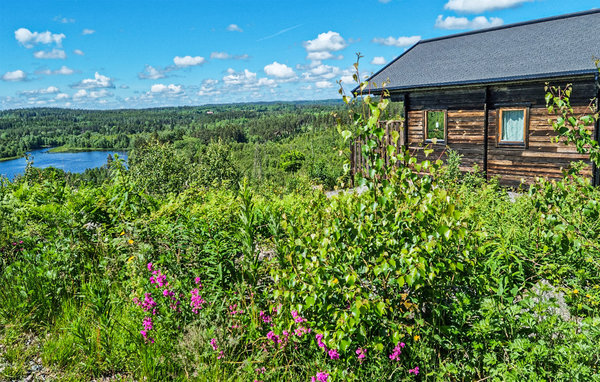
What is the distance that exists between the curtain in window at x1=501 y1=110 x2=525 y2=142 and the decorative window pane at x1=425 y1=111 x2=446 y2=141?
2.00 m

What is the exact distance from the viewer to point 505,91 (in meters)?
12.7

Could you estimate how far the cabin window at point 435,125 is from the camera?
574 inches

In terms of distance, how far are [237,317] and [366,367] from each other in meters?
1.19

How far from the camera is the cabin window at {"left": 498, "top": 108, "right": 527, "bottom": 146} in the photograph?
1254cm

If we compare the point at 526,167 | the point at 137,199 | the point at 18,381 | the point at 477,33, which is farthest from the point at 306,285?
A: the point at 477,33

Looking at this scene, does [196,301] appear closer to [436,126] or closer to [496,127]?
[496,127]

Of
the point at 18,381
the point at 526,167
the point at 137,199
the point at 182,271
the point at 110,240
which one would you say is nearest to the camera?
the point at 18,381

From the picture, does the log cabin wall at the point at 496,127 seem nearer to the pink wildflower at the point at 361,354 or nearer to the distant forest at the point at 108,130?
the pink wildflower at the point at 361,354

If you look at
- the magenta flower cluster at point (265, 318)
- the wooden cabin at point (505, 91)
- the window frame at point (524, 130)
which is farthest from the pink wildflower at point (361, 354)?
the window frame at point (524, 130)

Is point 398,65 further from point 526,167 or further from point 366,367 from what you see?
point 366,367

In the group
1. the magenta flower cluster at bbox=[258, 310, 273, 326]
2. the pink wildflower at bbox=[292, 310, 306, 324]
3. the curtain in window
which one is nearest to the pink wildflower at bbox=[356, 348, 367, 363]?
the pink wildflower at bbox=[292, 310, 306, 324]

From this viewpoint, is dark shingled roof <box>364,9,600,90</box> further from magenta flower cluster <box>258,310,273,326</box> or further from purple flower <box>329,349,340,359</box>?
purple flower <box>329,349,340,359</box>

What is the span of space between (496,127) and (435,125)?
254 cm

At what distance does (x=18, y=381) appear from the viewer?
340cm
